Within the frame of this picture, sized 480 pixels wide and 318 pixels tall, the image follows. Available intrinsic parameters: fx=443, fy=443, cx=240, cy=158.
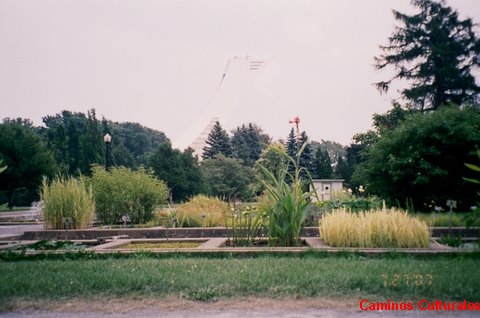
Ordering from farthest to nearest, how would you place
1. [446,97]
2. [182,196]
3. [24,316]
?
[182,196], [446,97], [24,316]

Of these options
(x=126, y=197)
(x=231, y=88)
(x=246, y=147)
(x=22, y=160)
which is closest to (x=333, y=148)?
(x=231, y=88)

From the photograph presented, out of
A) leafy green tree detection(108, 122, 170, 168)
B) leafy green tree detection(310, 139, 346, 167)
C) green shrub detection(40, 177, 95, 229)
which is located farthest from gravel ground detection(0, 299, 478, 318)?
leafy green tree detection(310, 139, 346, 167)

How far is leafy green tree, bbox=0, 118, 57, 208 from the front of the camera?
111ft

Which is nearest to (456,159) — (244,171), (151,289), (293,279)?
(293,279)

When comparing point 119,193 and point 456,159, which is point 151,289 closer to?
point 119,193

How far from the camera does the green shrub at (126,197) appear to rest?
13859 millimetres

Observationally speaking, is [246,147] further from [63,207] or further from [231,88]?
[63,207]

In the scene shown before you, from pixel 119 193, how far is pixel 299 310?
997cm

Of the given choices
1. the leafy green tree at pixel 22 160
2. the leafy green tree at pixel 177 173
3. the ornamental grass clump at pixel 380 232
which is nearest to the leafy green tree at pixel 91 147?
the leafy green tree at pixel 22 160

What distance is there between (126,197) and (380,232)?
827cm

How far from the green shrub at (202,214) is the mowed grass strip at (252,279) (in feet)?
17.0

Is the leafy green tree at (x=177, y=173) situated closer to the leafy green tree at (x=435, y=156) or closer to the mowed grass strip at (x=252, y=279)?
the leafy green tree at (x=435, y=156)

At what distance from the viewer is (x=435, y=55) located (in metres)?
29.6

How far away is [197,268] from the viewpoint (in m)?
6.57
